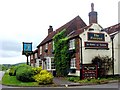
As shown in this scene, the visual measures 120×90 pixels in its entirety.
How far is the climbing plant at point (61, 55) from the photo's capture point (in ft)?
107

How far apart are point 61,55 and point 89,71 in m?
7.60

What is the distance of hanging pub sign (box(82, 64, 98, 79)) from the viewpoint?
1038 inches

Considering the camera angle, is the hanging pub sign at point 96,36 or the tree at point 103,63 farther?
the hanging pub sign at point 96,36

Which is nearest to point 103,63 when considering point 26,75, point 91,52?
point 91,52

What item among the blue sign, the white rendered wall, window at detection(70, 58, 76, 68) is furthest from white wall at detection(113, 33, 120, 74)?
the blue sign

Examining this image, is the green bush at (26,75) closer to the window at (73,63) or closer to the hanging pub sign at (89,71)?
the hanging pub sign at (89,71)

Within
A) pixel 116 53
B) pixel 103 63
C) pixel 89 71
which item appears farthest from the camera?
pixel 116 53

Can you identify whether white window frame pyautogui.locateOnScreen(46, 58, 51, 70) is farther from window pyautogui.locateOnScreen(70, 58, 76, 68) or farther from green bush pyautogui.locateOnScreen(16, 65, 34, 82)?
green bush pyautogui.locateOnScreen(16, 65, 34, 82)

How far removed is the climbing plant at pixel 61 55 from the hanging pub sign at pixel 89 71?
239 inches

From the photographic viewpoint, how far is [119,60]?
31.8 metres

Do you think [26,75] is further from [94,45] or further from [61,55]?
[94,45]

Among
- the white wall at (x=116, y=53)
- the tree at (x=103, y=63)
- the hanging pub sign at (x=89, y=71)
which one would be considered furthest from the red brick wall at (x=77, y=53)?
the white wall at (x=116, y=53)

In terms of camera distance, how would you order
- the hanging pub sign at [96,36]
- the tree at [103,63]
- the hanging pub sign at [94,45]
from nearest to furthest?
1. the tree at [103,63]
2. the hanging pub sign at [94,45]
3. the hanging pub sign at [96,36]

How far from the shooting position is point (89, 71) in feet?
87.6
